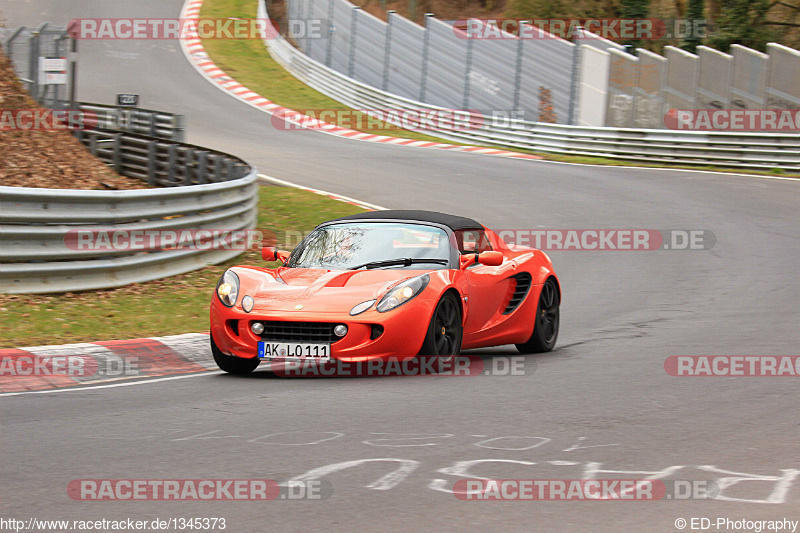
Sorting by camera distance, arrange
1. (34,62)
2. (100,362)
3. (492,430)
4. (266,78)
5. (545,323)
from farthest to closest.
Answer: (266,78) → (34,62) → (545,323) → (100,362) → (492,430)

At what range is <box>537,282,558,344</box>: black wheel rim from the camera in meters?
10.1

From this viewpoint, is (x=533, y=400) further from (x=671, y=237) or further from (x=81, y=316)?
(x=671, y=237)

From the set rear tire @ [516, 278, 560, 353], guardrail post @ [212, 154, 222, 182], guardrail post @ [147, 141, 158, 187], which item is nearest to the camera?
rear tire @ [516, 278, 560, 353]

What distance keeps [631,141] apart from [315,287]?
2232 centimetres

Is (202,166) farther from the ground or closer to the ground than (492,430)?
closer to the ground

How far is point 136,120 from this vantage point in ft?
83.2

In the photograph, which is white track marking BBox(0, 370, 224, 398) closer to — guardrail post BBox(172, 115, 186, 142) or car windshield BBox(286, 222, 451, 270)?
car windshield BBox(286, 222, 451, 270)

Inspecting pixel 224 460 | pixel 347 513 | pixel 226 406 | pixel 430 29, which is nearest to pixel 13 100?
pixel 226 406

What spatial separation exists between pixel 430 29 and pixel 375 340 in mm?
30156

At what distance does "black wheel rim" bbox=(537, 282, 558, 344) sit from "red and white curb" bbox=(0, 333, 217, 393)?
9.86 ft

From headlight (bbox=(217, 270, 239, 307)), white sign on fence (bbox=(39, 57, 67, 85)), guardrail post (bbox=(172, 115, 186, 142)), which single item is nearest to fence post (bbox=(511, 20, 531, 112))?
guardrail post (bbox=(172, 115, 186, 142))

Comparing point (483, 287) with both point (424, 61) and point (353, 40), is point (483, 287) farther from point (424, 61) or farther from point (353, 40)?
point (353, 40)

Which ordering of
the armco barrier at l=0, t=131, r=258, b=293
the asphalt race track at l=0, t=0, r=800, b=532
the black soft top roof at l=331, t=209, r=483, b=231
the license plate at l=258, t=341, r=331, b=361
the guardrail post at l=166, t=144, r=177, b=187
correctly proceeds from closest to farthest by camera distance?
the asphalt race track at l=0, t=0, r=800, b=532 → the license plate at l=258, t=341, r=331, b=361 → the black soft top roof at l=331, t=209, r=483, b=231 → the armco barrier at l=0, t=131, r=258, b=293 → the guardrail post at l=166, t=144, r=177, b=187

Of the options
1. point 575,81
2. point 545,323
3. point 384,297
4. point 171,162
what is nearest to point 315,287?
point 384,297
